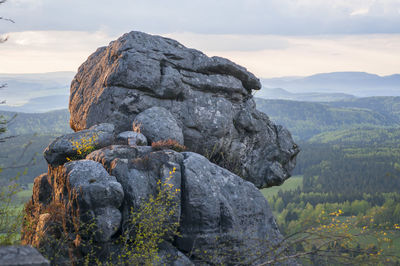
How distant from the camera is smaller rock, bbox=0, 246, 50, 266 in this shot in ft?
24.8

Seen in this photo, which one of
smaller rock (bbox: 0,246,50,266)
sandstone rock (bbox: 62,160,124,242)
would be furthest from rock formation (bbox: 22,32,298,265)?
smaller rock (bbox: 0,246,50,266)

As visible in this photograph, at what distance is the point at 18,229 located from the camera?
503 inches

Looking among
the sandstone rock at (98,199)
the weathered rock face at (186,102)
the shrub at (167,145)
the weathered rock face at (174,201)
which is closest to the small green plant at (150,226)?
the weathered rock face at (174,201)

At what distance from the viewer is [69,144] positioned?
18797 mm

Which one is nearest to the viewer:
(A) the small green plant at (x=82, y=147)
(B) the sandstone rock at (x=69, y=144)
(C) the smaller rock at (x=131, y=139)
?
(A) the small green plant at (x=82, y=147)

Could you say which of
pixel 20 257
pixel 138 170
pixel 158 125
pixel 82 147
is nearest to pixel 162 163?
pixel 138 170

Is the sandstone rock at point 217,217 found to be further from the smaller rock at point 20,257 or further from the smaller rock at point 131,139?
the smaller rock at point 20,257

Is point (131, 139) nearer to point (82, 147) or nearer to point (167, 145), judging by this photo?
point (167, 145)

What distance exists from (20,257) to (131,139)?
12.0 metres

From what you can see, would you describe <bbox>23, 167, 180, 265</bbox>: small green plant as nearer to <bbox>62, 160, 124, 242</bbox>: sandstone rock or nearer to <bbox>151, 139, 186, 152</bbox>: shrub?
<bbox>62, 160, 124, 242</bbox>: sandstone rock

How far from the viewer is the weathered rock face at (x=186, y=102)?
23.4m

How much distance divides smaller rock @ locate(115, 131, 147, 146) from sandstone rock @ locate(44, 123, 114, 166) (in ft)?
2.00

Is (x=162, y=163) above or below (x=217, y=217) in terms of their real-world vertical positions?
above

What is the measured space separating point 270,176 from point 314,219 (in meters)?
12.7
